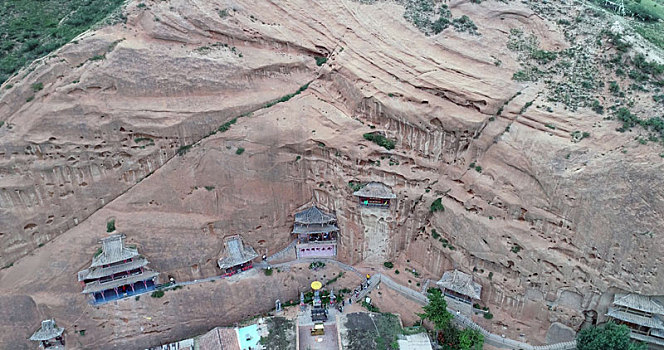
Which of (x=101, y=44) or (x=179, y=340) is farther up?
(x=101, y=44)

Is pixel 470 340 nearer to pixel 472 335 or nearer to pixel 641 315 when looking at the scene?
pixel 472 335

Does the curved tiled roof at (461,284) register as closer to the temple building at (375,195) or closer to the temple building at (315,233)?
the temple building at (375,195)

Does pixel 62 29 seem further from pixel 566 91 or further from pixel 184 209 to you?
pixel 566 91

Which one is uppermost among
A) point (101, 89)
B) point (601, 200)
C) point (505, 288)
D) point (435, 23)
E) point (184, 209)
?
point (435, 23)

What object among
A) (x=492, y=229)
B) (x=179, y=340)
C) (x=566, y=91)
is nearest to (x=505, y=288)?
(x=492, y=229)

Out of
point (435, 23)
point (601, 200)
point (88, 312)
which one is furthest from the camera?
point (435, 23)

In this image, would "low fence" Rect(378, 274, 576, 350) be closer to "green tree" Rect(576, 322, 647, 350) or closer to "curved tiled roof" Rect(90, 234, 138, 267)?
"green tree" Rect(576, 322, 647, 350)

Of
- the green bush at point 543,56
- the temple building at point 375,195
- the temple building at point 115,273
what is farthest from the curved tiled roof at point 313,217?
the green bush at point 543,56

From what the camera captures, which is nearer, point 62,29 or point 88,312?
point 88,312
